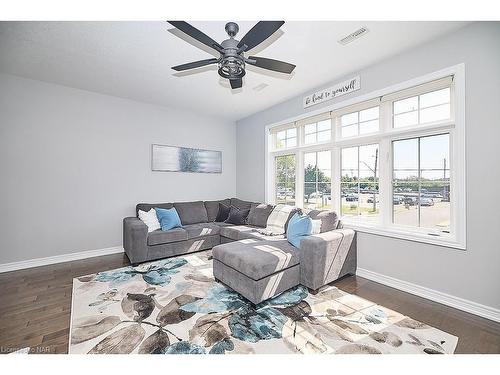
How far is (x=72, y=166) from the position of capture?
368 centimetres

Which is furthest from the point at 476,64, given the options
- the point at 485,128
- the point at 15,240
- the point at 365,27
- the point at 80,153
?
the point at 15,240

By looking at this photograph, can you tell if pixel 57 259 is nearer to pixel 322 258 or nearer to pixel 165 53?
pixel 165 53

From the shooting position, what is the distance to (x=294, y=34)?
7.63ft

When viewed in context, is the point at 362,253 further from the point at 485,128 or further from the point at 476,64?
the point at 476,64

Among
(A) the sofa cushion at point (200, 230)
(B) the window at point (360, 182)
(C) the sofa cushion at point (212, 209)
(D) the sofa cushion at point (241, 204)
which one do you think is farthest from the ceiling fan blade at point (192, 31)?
(C) the sofa cushion at point (212, 209)

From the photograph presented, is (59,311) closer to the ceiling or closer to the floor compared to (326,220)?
closer to the floor

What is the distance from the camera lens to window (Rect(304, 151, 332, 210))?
373 centimetres

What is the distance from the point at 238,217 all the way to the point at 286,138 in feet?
6.21

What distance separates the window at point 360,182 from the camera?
10.3ft

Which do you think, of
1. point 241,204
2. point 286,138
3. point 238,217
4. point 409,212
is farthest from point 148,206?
point 409,212

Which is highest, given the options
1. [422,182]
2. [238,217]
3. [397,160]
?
[397,160]

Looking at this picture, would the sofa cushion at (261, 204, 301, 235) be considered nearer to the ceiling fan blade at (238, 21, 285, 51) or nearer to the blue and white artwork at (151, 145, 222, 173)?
the blue and white artwork at (151, 145, 222, 173)
